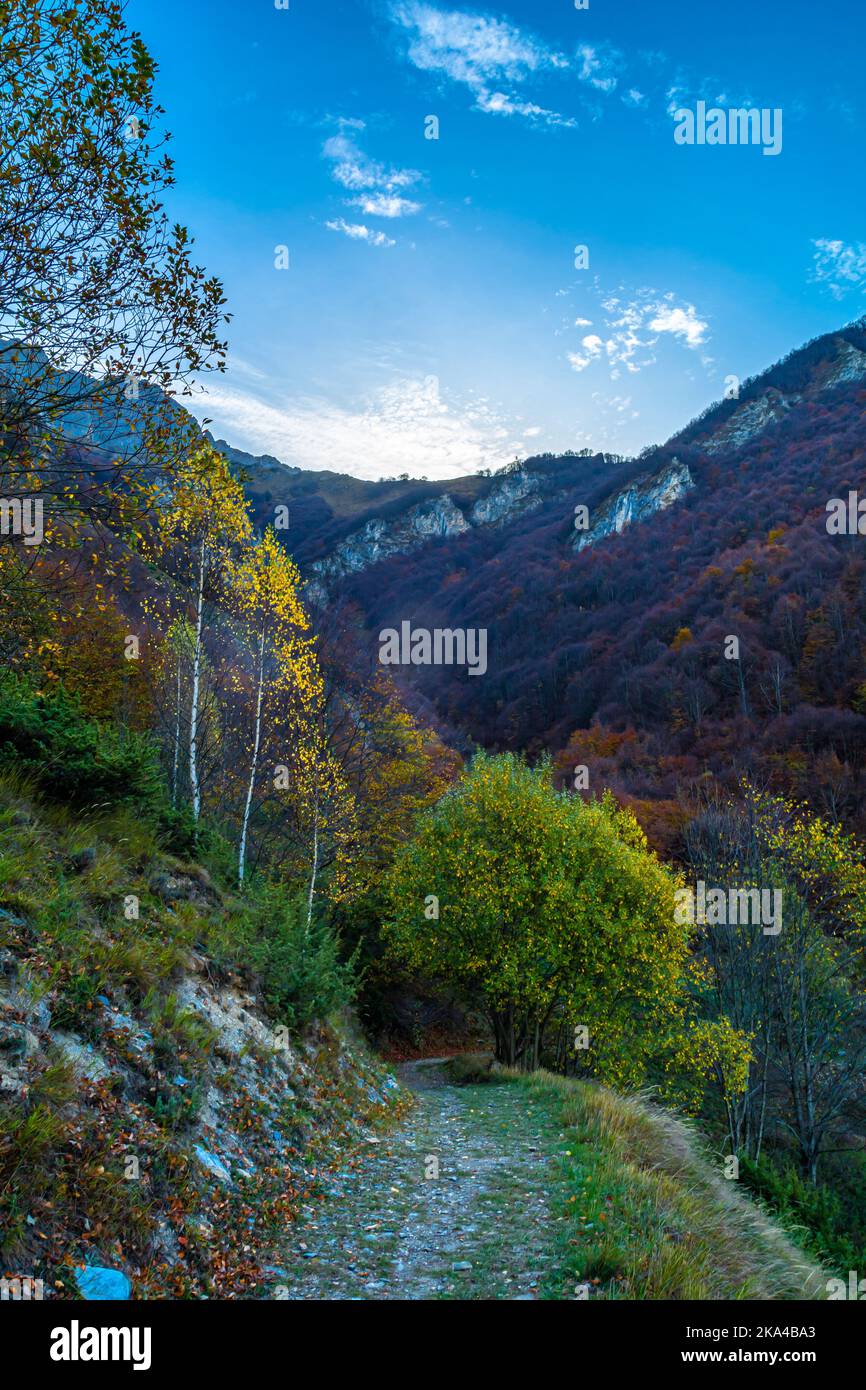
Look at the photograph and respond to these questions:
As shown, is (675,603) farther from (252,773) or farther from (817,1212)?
(252,773)

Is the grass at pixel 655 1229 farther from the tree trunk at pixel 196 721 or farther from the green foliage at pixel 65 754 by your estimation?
the tree trunk at pixel 196 721

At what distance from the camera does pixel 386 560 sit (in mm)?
139500

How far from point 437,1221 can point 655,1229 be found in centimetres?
213

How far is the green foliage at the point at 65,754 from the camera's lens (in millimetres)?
9422

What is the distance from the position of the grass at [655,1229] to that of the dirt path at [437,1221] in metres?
0.30

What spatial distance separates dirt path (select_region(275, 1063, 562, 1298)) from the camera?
198 inches

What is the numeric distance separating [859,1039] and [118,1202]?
2558 centimetres

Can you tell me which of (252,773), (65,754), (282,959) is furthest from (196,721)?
(282,959)

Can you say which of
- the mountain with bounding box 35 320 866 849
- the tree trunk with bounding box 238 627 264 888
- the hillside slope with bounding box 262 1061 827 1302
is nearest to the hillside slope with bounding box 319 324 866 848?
the mountain with bounding box 35 320 866 849

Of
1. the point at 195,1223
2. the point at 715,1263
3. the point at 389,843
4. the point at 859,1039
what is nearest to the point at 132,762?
the point at 195,1223

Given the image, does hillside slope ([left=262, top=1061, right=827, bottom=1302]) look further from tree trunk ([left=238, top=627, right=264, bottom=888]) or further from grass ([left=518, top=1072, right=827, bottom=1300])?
tree trunk ([left=238, top=627, right=264, bottom=888])

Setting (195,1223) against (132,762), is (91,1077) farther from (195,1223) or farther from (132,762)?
(132,762)

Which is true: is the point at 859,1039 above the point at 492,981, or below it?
below
